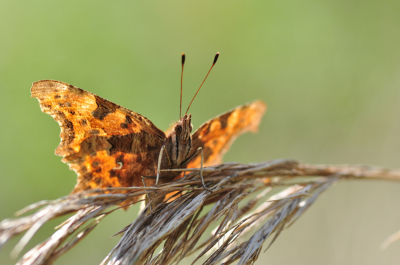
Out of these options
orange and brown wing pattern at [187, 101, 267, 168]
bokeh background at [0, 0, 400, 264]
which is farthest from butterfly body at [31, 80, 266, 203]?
bokeh background at [0, 0, 400, 264]

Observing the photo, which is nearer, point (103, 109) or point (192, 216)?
point (192, 216)

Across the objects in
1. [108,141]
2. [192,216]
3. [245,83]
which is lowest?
[192,216]

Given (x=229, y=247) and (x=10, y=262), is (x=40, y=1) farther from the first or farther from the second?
(x=229, y=247)

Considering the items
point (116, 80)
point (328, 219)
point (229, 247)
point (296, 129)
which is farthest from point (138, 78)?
point (229, 247)

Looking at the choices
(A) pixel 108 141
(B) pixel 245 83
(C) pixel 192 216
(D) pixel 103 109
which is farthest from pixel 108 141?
(B) pixel 245 83

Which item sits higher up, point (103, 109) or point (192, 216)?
point (103, 109)

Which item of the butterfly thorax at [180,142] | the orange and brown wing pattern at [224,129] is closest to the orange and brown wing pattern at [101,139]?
the butterfly thorax at [180,142]

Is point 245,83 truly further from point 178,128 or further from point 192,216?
point 192,216
